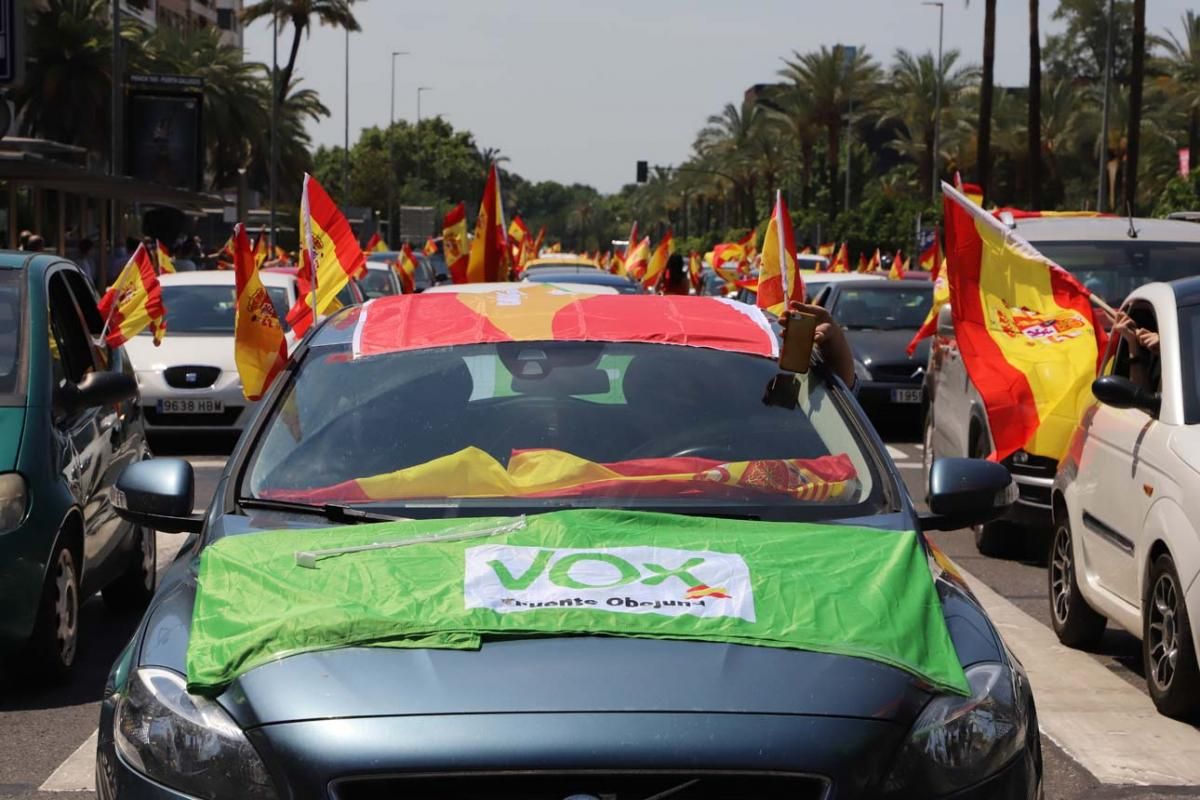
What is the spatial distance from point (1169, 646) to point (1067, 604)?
4.91 feet

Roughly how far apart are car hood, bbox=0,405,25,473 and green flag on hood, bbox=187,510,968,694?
3.15m

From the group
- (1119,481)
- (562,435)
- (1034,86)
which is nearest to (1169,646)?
(1119,481)

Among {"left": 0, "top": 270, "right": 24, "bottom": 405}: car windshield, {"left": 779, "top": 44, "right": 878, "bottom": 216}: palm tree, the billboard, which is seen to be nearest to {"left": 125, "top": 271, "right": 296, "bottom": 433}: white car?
{"left": 0, "top": 270, "right": 24, "bottom": 405}: car windshield

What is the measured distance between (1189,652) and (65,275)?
197 inches

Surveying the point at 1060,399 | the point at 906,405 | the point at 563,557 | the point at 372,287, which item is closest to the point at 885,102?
the point at 372,287

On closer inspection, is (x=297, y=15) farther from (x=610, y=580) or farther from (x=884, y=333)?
(x=610, y=580)

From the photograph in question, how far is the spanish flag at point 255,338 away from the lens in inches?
339

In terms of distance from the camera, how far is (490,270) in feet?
62.4

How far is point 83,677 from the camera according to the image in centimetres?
744

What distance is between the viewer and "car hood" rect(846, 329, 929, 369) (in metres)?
18.5

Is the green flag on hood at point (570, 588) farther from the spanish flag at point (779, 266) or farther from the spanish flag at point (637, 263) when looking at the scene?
the spanish flag at point (637, 263)

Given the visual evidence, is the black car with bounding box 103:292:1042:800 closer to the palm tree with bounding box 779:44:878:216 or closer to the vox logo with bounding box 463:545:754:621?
the vox logo with bounding box 463:545:754:621

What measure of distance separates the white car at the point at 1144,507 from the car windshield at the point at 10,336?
13.9 feet

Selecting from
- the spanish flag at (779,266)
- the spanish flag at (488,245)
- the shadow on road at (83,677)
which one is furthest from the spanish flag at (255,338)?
the spanish flag at (488,245)
